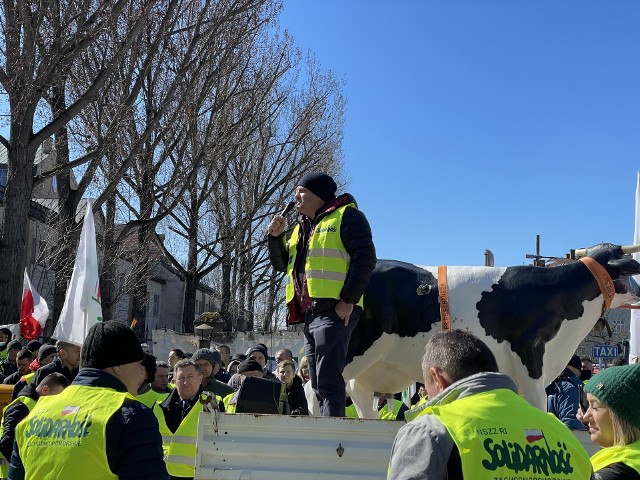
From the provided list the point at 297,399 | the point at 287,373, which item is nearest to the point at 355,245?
the point at 297,399

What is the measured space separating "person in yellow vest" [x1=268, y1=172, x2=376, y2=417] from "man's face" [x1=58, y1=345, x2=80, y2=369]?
3.66 meters

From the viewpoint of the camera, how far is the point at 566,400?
21.1ft

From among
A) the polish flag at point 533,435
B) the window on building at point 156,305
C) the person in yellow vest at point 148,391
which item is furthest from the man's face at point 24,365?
the window on building at point 156,305

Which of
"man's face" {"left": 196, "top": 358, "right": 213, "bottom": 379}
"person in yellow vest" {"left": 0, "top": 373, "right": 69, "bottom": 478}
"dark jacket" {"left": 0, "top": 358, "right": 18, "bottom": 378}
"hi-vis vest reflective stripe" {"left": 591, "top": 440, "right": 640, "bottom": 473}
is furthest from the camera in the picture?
"dark jacket" {"left": 0, "top": 358, "right": 18, "bottom": 378}

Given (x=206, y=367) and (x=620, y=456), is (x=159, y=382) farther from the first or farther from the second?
(x=620, y=456)

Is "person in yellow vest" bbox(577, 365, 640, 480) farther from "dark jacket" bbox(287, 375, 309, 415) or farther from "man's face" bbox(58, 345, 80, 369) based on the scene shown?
"man's face" bbox(58, 345, 80, 369)

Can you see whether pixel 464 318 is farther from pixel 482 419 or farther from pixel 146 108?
pixel 146 108

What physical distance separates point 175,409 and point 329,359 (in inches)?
86.6

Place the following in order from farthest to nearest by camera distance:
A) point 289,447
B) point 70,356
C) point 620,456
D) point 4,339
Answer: point 4,339
point 70,356
point 289,447
point 620,456

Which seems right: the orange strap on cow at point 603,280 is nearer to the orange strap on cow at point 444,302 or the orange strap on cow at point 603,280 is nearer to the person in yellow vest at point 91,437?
the orange strap on cow at point 444,302

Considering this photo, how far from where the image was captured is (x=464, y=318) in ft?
17.9

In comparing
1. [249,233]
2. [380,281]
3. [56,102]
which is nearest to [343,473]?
[380,281]

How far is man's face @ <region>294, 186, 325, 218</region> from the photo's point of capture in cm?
526

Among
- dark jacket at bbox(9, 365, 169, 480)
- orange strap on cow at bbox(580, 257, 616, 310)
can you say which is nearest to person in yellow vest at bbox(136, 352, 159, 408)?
orange strap on cow at bbox(580, 257, 616, 310)
